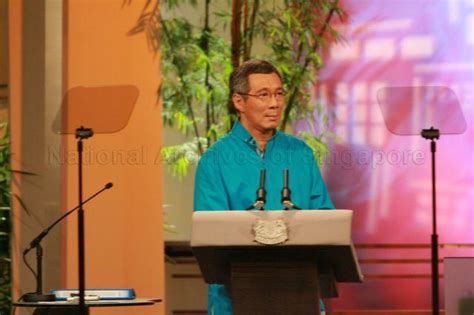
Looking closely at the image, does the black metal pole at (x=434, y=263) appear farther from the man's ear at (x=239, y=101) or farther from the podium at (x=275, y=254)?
the podium at (x=275, y=254)

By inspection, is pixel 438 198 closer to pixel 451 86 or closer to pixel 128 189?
pixel 451 86

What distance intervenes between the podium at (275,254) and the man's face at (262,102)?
0.65m

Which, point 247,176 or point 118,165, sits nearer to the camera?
point 247,176

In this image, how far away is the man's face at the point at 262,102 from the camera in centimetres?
367

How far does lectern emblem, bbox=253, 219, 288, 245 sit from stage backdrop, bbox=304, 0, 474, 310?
3458 millimetres

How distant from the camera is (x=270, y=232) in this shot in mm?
3006

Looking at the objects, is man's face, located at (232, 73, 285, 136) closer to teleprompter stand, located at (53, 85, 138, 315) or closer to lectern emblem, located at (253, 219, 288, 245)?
lectern emblem, located at (253, 219, 288, 245)

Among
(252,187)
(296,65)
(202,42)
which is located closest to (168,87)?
(202,42)

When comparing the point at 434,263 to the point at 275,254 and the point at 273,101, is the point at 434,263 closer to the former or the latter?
the point at 273,101

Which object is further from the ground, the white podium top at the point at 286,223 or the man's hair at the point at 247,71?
the man's hair at the point at 247,71

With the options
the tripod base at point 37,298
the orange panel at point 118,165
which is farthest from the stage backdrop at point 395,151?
the tripod base at point 37,298

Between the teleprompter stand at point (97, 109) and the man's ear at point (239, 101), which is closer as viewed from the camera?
the man's ear at point (239, 101)

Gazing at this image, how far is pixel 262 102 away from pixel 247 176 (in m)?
0.27

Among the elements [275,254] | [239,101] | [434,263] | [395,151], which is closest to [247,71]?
[239,101]
